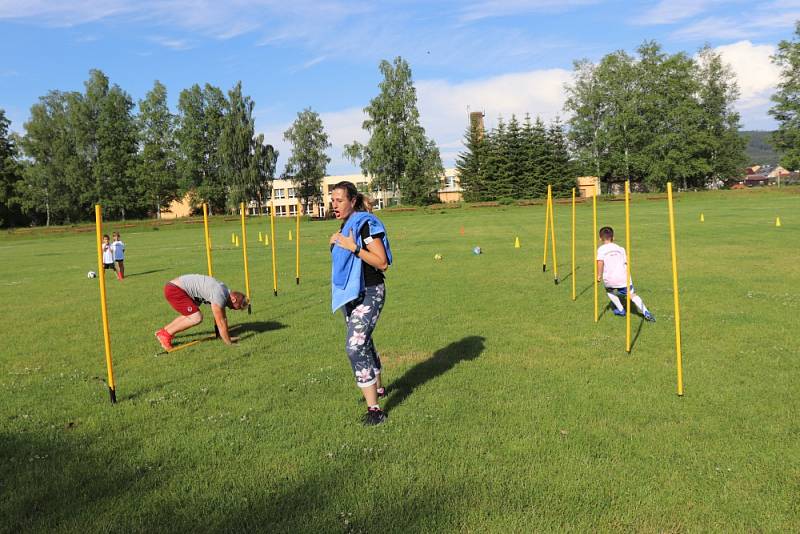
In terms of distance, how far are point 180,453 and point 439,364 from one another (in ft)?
11.4

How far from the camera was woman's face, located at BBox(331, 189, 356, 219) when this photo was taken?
17.6 feet

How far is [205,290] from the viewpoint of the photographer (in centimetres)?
877

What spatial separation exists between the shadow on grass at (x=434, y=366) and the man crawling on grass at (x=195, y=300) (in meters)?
3.12

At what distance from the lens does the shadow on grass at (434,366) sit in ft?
20.8

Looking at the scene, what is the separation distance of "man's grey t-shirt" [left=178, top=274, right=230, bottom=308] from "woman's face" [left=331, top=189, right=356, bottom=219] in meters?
3.96

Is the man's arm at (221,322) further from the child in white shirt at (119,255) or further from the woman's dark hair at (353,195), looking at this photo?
the child in white shirt at (119,255)

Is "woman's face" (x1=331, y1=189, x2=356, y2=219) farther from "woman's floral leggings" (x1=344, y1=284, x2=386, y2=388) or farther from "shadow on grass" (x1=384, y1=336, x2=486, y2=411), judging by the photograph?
"shadow on grass" (x1=384, y1=336, x2=486, y2=411)

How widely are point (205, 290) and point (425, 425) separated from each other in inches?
188

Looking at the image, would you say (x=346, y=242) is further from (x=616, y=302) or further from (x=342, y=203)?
(x=616, y=302)

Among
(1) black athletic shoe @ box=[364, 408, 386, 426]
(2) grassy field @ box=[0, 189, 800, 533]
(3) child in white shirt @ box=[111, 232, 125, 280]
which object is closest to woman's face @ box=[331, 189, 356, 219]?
(1) black athletic shoe @ box=[364, 408, 386, 426]

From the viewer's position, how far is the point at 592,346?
8.06 meters

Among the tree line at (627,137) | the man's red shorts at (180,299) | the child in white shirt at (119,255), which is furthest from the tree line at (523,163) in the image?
the man's red shorts at (180,299)

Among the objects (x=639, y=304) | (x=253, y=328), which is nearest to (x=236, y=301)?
(x=253, y=328)

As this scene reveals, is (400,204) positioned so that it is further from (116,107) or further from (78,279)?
(78,279)
